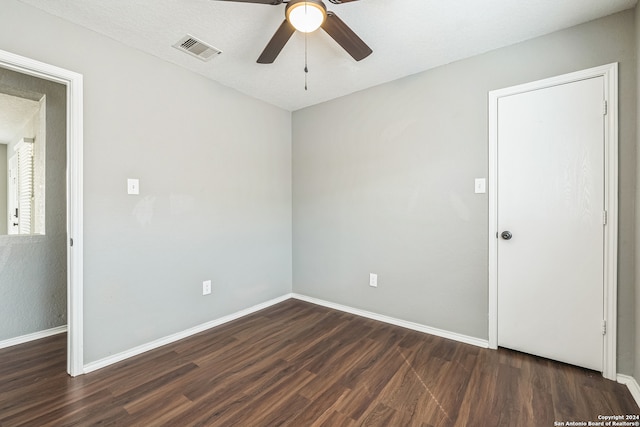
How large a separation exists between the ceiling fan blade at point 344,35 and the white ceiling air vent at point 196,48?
108 centimetres

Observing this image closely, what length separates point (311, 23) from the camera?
1493mm

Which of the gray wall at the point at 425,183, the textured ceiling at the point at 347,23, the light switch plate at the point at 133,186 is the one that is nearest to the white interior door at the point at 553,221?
the gray wall at the point at 425,183

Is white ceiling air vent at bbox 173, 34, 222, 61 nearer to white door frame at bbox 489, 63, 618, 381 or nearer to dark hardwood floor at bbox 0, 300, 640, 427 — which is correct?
dark hardwood floor at bbox 0, 300, 640, 427

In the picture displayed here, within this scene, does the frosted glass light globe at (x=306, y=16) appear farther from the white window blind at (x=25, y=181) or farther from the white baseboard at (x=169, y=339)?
the white window blind at (x=25, y=181)

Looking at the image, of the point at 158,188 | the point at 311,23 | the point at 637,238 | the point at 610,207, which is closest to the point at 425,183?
the point at 610,207

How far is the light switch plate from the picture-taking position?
7.17 ft

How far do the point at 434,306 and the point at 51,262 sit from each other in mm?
3616

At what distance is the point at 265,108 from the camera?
3.29 meters

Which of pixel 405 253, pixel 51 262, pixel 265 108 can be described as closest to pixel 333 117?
pixel 265 108

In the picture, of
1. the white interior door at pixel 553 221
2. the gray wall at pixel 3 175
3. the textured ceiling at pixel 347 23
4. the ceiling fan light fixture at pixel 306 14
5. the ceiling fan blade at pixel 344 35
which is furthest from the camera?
the gray wall at pixel 3 175

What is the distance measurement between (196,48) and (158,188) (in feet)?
3.83

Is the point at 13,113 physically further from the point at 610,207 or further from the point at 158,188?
the point at 610,207

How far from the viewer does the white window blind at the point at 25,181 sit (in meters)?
2.71

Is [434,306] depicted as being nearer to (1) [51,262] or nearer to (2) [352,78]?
(2) [352,78]
